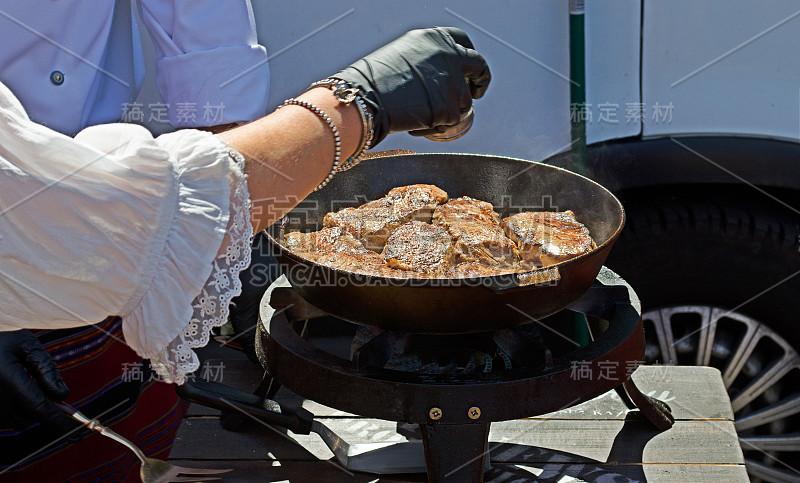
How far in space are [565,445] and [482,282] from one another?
933mm

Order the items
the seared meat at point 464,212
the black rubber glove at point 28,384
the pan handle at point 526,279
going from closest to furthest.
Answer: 1. the pan handle at point 526,279
2. the black rubber glove at point 28,384
3. the seared meat at point 464,212

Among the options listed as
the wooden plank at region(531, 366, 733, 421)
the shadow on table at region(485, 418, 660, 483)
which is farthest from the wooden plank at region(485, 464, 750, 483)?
the wooden plank at region(531, 366, 733, 421)

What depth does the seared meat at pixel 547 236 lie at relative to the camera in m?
1.87

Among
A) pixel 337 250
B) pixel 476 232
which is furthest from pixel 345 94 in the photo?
pixel 476 232

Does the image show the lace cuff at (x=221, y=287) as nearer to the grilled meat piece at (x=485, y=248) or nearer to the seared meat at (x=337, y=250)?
the seared meat at (x=337, y=250)

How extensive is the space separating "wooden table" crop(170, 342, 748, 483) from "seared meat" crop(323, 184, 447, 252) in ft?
2.24

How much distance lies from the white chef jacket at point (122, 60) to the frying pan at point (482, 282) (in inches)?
17.7

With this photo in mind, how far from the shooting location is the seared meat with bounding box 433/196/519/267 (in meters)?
1.91

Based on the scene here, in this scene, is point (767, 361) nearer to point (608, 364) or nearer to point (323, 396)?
point (608, 364)

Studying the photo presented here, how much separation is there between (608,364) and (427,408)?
1.50 ft

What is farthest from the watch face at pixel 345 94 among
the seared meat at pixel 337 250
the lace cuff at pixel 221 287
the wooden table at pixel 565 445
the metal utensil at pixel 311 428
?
the wooden table at pixel 565 445

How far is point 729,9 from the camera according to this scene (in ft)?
8.63

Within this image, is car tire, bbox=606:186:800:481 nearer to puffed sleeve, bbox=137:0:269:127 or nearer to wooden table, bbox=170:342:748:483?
wooden table, bbox=170:342:748:483

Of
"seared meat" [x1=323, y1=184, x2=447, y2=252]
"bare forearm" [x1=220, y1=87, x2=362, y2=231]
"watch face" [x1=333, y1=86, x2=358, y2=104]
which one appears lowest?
"seared meat" [x1=323, y1=184, x2=447, y2=252]
